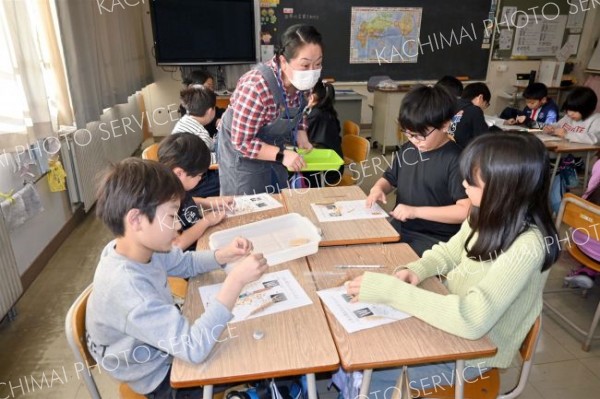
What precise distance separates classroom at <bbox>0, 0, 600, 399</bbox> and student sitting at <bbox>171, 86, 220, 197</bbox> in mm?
16

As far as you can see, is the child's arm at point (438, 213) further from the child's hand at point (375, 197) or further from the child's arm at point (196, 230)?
the child's arm at point (196, 230)

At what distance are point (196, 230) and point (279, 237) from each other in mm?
324

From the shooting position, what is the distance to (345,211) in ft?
5.93

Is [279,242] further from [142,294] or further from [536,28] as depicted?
[536,28]

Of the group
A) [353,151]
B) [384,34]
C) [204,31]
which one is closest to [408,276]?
[353,151]

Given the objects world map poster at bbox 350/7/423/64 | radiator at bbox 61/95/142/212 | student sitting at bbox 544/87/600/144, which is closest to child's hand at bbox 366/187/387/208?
radiator at bbox 61/95/142/212

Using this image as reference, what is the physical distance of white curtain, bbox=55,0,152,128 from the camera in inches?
118

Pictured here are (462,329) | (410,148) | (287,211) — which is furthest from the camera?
(410,148)

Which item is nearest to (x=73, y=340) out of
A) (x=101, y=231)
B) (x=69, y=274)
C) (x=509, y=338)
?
(x=509, y=338)

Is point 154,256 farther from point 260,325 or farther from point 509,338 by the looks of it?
point 509,338

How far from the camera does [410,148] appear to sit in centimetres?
200

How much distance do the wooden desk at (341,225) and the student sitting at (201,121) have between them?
0.95 m

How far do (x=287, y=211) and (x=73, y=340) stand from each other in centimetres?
96

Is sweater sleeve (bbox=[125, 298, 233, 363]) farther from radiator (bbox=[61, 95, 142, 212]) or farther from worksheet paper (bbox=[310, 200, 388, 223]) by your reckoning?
radiator (bbox=[61, 95, 142, 212])
